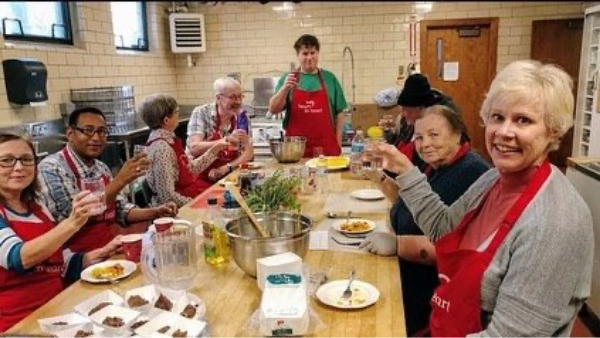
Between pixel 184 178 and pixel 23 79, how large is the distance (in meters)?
1.64

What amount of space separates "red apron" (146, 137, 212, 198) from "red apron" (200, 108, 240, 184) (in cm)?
21

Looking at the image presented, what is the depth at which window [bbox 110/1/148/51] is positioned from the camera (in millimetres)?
5301

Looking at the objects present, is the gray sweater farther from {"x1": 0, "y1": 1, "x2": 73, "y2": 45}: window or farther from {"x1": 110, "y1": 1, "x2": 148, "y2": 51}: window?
{"x1": 110, "y1": 1, "x2": 148, "y2": 51}: window

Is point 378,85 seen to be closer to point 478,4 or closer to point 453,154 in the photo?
point 478,4

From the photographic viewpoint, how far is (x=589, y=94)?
510 centimetres

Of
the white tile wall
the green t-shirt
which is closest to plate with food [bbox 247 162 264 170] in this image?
the green t-shirt

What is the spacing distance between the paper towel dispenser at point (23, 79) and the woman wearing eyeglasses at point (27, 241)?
2084 mm

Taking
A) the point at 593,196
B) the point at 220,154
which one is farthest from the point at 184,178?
the point at 593,196

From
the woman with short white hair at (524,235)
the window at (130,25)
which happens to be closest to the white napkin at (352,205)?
the woman with short white hair at (524,235)

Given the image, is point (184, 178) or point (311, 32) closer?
point (184, 178)

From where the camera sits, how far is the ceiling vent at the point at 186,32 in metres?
6.18

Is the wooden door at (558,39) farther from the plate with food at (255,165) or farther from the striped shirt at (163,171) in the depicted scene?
the striped shirt at (163,171)

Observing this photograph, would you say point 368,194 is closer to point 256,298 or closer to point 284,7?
point 256,298

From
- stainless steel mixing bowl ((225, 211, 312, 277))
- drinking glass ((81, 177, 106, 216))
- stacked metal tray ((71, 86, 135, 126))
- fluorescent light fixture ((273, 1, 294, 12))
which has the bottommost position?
stainless steel mixing bowl ((225, 211, 312, 277))
